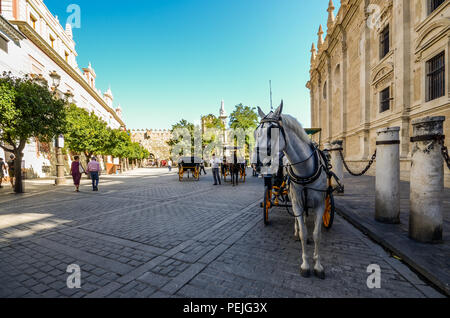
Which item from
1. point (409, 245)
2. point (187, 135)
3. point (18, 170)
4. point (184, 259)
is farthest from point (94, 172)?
point (187, 135)

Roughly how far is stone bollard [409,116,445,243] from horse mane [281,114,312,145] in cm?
196

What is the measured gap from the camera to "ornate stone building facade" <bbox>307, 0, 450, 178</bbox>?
29.3ft

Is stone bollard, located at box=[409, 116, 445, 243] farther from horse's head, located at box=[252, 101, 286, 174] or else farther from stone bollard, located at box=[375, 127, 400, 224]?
horse's head, located at box=[252, 101, 286, 174]

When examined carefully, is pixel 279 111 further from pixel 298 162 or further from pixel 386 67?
pixel 386 67

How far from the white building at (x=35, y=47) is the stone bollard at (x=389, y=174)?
64.7ft

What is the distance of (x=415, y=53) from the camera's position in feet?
32.8

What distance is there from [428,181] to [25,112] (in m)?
12.9

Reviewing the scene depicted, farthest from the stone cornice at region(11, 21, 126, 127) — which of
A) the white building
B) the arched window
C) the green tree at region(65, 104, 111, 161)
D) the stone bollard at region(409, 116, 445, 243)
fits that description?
the arched window

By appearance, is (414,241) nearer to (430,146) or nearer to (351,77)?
(430,146)

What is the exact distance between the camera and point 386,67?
40.3 feet

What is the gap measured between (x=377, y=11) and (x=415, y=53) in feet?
18.8

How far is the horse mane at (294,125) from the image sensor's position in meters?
2.43

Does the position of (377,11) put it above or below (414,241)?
above
